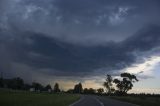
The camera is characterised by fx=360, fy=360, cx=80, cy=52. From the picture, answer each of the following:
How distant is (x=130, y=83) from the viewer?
18475cm

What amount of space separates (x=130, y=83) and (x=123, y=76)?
204 inches

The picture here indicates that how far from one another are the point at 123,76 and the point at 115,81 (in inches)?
320

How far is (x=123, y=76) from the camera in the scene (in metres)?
187

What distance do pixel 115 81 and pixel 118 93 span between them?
7.37 m

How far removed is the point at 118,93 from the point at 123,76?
13.4 m

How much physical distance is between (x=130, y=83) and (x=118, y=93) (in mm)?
13557

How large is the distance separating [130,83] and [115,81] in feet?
35.9

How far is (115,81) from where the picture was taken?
7608 inches

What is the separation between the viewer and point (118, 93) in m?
196
